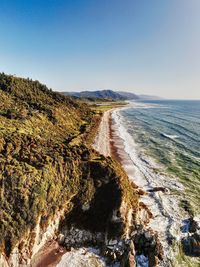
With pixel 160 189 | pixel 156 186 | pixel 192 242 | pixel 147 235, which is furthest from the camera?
pixel 156 186

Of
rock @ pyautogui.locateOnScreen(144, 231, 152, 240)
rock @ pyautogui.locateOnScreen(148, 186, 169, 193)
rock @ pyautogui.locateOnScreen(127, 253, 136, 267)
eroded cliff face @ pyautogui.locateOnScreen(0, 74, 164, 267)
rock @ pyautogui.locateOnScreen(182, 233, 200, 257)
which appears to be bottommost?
rock @ pyautogui.locateOnScreen(182, 233, 200, 257)

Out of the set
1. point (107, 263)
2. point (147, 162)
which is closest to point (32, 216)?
point (107, 263)

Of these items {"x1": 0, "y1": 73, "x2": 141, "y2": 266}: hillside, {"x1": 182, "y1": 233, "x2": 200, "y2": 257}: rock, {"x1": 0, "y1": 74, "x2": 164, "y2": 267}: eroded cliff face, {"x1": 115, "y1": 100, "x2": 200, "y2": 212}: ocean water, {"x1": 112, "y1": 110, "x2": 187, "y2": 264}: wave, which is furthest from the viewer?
{"x1": 115, "y1": 100, "x2": 200, "y2": 212}: ocean water

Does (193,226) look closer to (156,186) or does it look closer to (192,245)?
(192,245)

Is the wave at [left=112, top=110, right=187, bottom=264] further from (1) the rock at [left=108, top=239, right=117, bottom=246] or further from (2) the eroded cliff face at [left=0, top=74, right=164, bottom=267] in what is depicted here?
(1) the rock at [left=108, top=239, right=117, bottom=246]

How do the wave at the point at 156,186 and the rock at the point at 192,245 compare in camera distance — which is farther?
the wave at the point at 156,186

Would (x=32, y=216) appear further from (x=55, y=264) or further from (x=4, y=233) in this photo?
(x=55, y=264)

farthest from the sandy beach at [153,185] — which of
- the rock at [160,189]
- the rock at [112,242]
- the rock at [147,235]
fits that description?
the rock at [112,242]

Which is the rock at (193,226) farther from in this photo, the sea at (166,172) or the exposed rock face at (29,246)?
the exposed rock face at (29,246)

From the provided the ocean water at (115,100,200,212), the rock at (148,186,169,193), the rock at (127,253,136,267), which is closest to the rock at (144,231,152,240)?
the rock at (127,253,136,267)

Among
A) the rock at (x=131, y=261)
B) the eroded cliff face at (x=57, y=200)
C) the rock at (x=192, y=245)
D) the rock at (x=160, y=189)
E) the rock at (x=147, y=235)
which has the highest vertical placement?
the eroded cliff face at (x=57, y=200)

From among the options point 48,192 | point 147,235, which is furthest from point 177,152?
point 48,192
